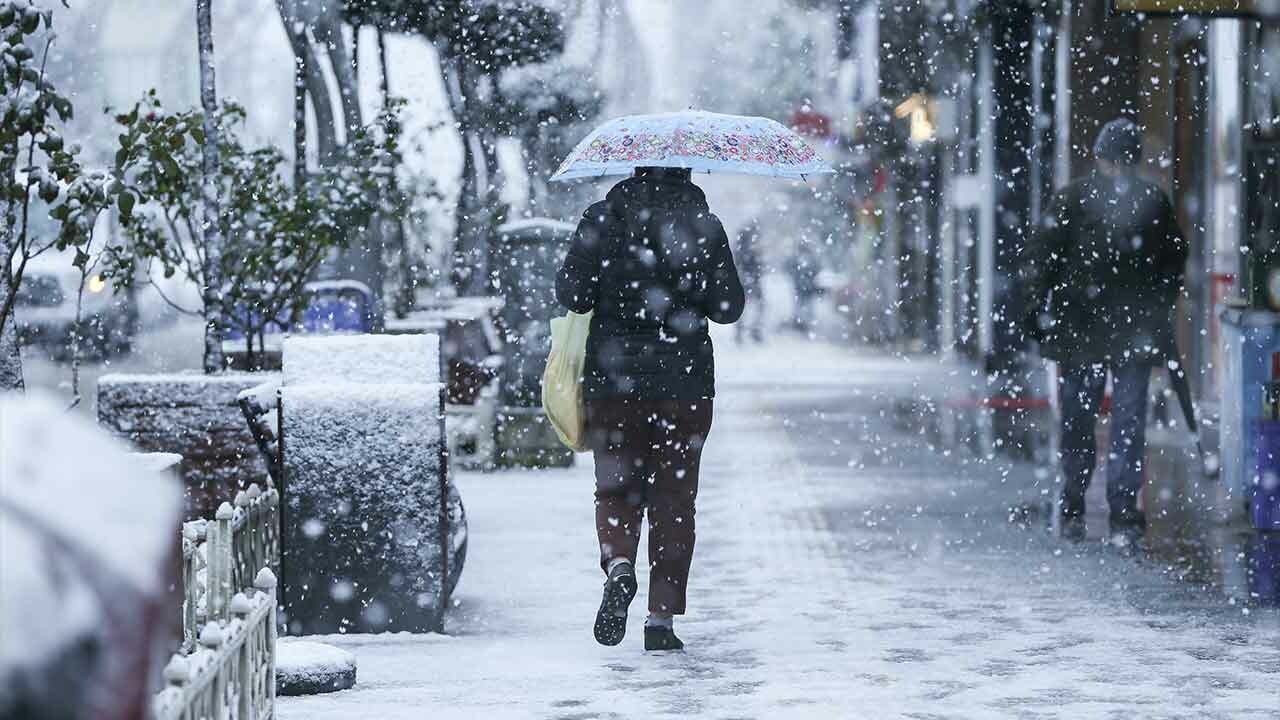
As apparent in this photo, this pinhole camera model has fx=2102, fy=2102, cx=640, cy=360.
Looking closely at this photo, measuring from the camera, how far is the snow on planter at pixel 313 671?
19.9ft

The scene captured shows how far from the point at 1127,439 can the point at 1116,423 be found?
12 cm

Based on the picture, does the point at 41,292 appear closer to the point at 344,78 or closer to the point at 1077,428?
the point at 344,78

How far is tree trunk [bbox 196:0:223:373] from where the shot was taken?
9828 millimetres

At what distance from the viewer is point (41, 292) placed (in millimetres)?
31062

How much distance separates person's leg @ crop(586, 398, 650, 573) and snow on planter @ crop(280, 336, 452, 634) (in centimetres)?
55

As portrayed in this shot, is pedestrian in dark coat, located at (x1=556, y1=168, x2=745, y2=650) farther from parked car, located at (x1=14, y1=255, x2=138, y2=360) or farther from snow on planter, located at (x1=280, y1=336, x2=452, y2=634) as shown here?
parked car, located at (x1=14, y1=255, x2=138, y2=360)

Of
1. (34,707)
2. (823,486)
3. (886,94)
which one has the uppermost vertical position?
(886,94)

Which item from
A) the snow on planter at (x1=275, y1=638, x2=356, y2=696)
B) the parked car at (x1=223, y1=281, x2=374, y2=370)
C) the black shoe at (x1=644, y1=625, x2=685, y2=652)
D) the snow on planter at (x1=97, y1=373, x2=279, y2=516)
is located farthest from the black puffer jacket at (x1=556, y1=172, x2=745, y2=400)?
the parked car at (x1=223, y1=281, x2=374, y2=370)

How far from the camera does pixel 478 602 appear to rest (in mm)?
8211

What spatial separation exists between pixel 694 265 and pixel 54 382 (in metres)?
18.8

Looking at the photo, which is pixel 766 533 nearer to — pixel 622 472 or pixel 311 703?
pixel 622 472

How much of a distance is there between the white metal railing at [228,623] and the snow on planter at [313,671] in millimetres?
242

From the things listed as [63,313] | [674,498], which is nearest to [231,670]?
[674,498]

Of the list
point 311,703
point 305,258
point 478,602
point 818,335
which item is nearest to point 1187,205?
point 305,258
